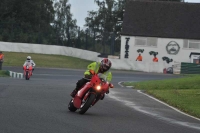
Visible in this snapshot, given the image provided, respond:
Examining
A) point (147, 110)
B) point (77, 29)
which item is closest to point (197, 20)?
point (77, 29)

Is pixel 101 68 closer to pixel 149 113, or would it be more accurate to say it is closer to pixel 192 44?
pixel 149 113

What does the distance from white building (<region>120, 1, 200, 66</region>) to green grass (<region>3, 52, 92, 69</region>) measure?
22.6 ft

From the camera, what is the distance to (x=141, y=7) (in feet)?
211

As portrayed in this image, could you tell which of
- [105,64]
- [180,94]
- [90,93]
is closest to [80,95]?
[90,93]

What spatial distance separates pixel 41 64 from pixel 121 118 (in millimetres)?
38899

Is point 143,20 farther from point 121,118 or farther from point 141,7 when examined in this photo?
point 121,118

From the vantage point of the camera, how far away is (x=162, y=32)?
61750mm

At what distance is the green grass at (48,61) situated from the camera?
2035 inches

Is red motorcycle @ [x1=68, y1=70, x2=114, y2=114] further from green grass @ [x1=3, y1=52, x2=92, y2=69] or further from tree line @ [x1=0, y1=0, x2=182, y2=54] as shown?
tree line @ [x1=0, y1=0, x2=182, y2=54]

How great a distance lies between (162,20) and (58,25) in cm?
1070

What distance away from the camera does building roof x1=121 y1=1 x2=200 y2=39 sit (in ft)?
203

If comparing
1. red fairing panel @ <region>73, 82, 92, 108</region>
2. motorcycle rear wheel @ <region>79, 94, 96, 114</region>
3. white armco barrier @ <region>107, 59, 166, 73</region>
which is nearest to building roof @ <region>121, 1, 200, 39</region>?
white armco barrier @ <region>107, 59, 166, 73</region>

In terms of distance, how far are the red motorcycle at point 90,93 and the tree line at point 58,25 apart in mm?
43340

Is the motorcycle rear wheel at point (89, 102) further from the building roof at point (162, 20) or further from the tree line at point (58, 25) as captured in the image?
the building roof at point (162, 20)
